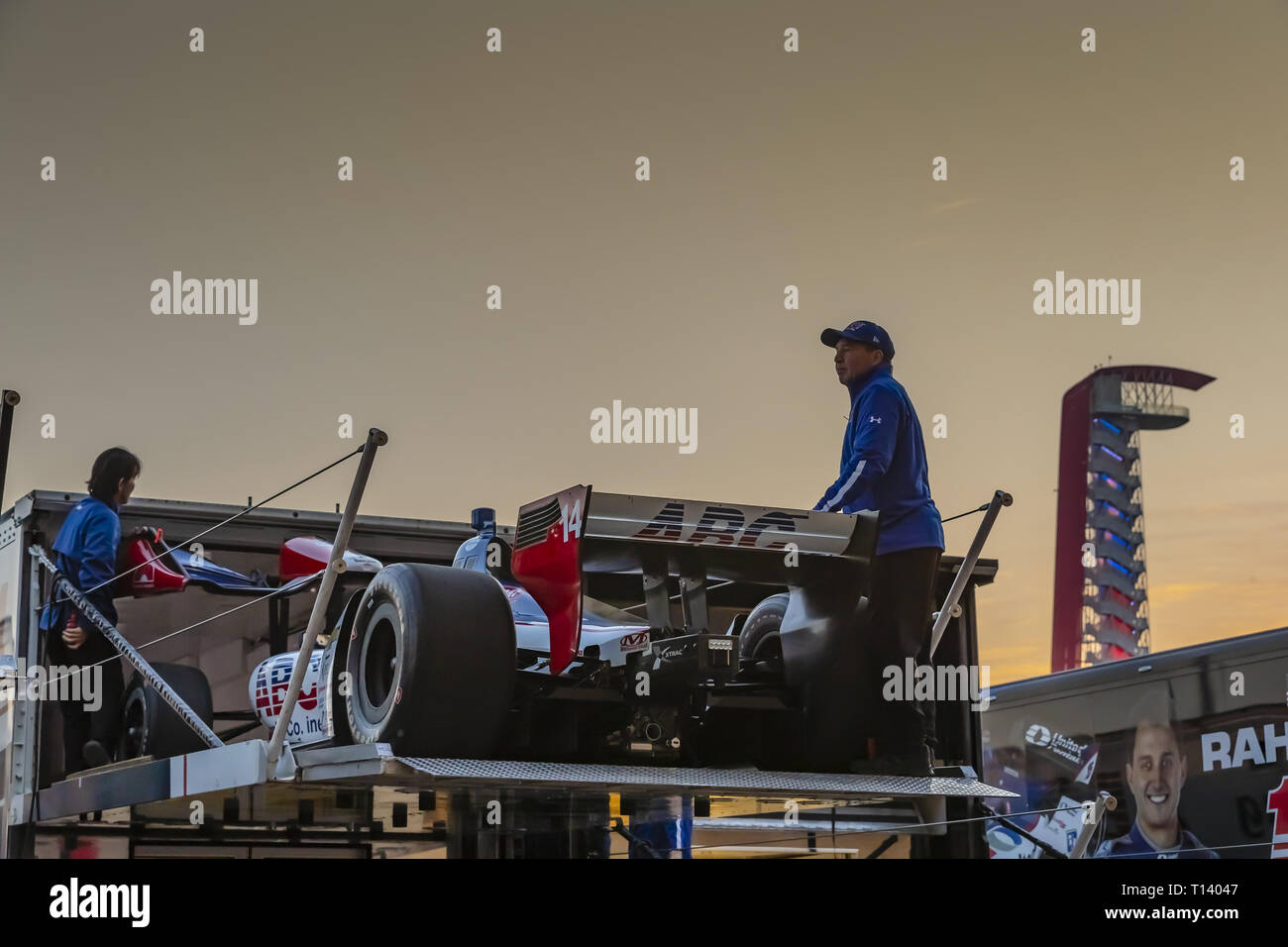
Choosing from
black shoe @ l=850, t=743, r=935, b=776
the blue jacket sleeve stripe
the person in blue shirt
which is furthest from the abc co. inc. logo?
the person in blue shirt

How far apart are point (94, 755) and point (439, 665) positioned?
2.35 metres

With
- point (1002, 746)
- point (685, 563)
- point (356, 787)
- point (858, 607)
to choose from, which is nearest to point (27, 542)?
point (356, 787)

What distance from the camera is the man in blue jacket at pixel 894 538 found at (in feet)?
18.2

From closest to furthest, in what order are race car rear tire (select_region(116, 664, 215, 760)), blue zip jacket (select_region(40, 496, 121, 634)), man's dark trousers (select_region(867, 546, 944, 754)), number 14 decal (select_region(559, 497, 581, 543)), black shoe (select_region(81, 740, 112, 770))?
number 14 decal (select_region(559, 497, 581, 543)) → man's dark trousers (select_region(867, 546, 944, 754)) → race car rear tire (select_region(116, 664, 215, 760)) → black shoe (select_region(81, 740, 112, 770)) → blue zip jacket (select_region(40, 496, 121, 634))

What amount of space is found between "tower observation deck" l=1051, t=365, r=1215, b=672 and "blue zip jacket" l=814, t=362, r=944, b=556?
5845 centimetres

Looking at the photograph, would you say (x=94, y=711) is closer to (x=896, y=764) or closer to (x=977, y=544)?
(x=896, y=764)

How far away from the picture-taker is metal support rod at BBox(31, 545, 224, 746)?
18.7 feet

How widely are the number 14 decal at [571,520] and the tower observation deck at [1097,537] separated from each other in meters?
59.3

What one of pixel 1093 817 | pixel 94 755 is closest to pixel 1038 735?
pixel 1093 817

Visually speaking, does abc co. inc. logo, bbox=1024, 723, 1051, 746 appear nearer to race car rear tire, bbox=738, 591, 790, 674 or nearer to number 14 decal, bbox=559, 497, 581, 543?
race car rear tire, bbox=738, 591, 790, 674

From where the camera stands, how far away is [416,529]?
25.3ft
